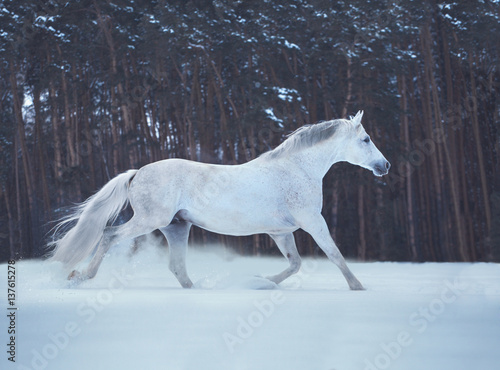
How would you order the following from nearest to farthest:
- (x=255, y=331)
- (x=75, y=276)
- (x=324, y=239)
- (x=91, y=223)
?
(x=255, y=331) → (x=75, y=276) → (x=324, y=239) → (x=91, y=223)

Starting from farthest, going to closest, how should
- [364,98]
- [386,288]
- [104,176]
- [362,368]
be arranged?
[104,176] < [364,98] < [386,288] < [362,368]

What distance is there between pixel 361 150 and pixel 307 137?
1.58ft

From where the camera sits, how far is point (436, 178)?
10812 mm

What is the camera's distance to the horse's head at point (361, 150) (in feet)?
14.9

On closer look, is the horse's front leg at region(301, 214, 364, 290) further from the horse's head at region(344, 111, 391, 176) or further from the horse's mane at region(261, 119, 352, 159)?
the horse's head at region(344, 111, 391, 176)

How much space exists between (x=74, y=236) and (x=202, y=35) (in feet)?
24.9

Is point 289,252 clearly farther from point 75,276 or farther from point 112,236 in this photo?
point 75,276

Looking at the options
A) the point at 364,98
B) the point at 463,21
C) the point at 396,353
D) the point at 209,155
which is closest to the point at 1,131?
the point at 209,155

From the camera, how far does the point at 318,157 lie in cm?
445

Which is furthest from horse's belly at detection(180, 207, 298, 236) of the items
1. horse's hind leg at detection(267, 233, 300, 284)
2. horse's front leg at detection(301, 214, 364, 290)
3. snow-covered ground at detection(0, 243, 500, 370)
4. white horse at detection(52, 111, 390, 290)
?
snow-covered ground at detection(0, 243, 500, 370)

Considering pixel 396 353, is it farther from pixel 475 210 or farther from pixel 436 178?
pixel 475 210

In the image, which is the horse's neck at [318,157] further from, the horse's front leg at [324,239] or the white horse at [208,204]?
the horse's front leg at [324,239]

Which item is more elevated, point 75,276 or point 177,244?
point 177,244

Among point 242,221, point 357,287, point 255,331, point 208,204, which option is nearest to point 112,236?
point 208,204
